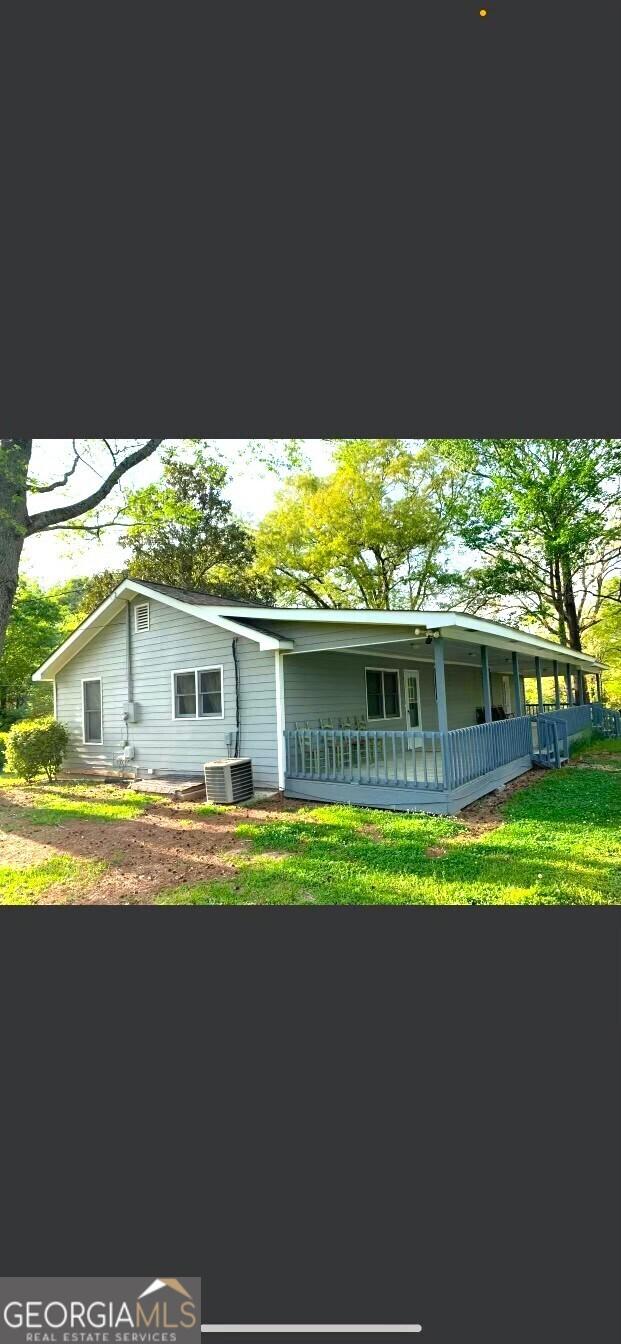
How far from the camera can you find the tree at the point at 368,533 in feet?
45.3

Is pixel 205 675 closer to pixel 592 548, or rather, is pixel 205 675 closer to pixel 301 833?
pixel 301 833

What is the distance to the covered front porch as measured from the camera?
5.98 m

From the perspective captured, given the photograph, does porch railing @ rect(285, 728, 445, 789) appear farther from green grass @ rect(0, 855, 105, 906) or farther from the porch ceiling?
green grass @ rect(0, 855, 105, 906)

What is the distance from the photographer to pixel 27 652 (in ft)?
33.7

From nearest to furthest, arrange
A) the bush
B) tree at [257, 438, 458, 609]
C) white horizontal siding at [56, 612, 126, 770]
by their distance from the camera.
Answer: the bush → white horizontal siding at [56, 612, 126, 770] → tree at [257, 438, 458, 609]

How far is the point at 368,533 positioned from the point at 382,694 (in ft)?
21.7

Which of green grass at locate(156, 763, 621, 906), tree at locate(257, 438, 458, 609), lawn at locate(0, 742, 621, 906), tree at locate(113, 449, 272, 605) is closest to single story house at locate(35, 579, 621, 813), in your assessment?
lawn at locate(0, 742, 621, 906)

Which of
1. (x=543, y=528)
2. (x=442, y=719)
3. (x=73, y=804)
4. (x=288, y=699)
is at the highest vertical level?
(x=543, y=528)

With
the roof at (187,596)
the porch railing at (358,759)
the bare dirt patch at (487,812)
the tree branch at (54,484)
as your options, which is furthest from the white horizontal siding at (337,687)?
the tree branch at (54,484)

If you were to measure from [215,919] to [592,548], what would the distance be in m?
12.6

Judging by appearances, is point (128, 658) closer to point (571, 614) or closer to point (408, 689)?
point (408, 689)

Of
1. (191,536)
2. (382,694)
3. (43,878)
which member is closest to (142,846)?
(43,878)

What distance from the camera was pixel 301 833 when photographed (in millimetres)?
5027

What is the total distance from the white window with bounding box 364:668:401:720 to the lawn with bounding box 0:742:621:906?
289cm
